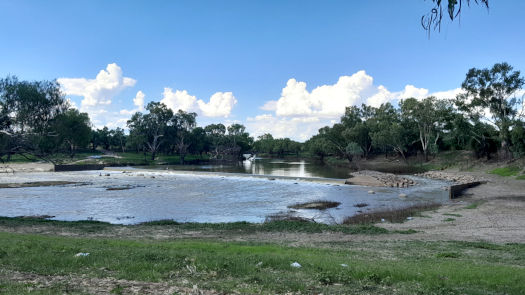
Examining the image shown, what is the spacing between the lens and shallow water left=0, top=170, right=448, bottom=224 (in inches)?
1104

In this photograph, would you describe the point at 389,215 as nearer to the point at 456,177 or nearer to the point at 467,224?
the point at 467,224

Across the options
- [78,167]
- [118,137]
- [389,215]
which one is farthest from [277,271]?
[118,137]

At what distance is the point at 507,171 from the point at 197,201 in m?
48.7

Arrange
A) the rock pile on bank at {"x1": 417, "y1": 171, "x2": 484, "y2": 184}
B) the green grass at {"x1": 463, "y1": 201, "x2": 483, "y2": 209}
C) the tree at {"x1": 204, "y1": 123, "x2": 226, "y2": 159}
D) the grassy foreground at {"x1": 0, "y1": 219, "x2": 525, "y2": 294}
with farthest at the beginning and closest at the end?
1. the tree at {"x1": 204, "y1": 123, "x2": 226, "y2": 159}
2. the rock pile on bank at {"x1": 417, "y1": 171, "x2": 484, "y2": 184}
3. the green grass at {"x1": 463, "y1": 201, "x2": 483, "y2": 209}
4. the grassy foreground at {"x1": 0, "y1": 219, "x2": 525, "y2": 294}

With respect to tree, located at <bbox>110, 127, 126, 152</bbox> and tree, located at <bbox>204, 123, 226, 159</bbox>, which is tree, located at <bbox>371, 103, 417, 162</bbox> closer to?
tree, located at <bbox>204, 123, 226, 159</bbox>

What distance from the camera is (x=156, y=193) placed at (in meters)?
42.1

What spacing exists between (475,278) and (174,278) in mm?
7231

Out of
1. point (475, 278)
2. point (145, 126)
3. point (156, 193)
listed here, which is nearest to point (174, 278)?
point (475, 278)

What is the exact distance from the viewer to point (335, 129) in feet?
389

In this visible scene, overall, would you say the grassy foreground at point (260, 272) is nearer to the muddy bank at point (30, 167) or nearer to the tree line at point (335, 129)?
the tree line at point (335, 129)

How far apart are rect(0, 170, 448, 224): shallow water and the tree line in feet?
17.7

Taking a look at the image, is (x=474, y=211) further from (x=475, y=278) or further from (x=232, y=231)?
(x=475, y=278)

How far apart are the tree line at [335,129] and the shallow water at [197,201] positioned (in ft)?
17.7

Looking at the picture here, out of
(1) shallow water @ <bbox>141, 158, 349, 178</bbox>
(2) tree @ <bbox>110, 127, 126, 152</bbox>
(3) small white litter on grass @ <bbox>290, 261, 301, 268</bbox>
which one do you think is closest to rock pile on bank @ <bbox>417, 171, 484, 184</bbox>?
(1) shallow water @ <bbox>141, 158, 349, 178</bbox>
